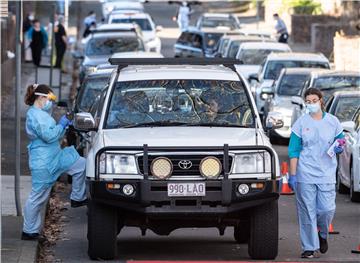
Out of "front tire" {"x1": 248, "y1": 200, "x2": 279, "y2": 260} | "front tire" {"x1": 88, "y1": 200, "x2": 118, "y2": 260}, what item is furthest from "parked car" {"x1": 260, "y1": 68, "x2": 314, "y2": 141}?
"front tire" {"x1": 88, "y1": 200, "x2": 118, "y2": 260}

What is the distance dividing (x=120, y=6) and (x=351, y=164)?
A: 133 ft

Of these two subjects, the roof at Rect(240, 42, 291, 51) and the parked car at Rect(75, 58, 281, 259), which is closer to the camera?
the parked car at Rect(75, 58, 281, 259)

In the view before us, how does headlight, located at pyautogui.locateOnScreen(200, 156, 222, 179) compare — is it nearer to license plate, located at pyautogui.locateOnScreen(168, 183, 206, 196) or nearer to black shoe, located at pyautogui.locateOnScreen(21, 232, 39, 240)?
license plate, located at pyautogui.locateOnScreen(168, 183, 206, 196)

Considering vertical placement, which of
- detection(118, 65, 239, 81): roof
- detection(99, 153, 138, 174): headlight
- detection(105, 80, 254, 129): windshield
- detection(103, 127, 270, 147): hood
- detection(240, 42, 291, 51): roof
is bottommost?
detection(240, 42, 291, 51): roof

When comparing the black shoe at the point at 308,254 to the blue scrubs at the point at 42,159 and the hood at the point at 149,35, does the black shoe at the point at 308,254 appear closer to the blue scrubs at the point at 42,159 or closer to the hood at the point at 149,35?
the blue scrubs at the point at 42,159

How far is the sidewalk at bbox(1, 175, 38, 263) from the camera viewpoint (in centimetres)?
1174

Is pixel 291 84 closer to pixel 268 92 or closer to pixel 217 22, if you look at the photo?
pixel 268 92

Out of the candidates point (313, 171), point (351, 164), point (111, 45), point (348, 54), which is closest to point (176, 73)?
point (313, 171)

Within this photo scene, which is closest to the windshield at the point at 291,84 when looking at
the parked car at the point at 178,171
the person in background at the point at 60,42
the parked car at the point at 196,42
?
the parked car at the point at 178,171

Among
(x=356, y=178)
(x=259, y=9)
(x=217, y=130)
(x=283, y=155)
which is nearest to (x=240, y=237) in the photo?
(x=217, y=130)

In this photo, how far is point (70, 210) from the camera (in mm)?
16266

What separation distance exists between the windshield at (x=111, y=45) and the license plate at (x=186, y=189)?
815 inches

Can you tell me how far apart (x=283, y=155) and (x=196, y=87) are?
1039cm

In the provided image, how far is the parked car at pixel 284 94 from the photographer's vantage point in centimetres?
2466
